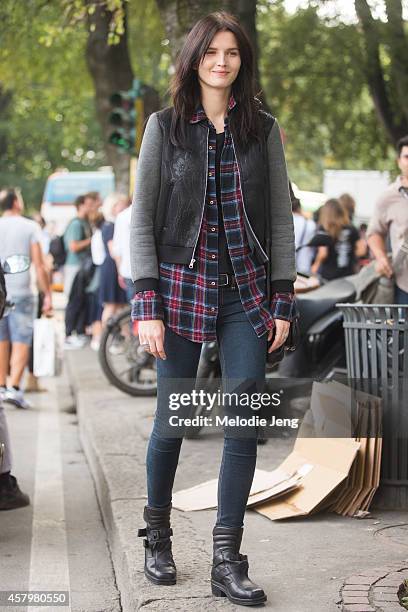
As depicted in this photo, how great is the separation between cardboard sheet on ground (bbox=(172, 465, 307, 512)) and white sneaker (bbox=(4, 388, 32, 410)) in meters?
4.74

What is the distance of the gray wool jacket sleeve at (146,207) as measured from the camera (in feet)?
13.8

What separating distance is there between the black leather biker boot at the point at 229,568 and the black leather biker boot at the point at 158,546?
23 centimetres

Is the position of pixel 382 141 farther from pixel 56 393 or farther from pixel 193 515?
pixel 193 515

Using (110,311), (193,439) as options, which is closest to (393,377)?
(193,439)

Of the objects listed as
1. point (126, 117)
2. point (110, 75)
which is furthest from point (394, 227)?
point (110, 75)

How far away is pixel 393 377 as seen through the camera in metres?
5.66

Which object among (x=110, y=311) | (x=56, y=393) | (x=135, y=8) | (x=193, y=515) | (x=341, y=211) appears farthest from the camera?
(x=135, y=8)

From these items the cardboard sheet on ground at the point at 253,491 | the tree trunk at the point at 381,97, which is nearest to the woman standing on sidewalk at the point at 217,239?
the cardboard sheet on ground at the point at 253,491

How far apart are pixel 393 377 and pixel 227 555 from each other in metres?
1.74

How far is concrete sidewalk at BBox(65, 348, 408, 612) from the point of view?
4.17m

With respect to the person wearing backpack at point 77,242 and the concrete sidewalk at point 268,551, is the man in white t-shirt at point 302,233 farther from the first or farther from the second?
the person wearing backpack at point 77,242

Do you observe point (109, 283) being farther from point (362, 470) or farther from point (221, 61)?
point (221, 61)

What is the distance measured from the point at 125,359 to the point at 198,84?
6583mm

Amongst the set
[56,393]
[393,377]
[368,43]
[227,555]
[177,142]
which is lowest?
[56,393]
